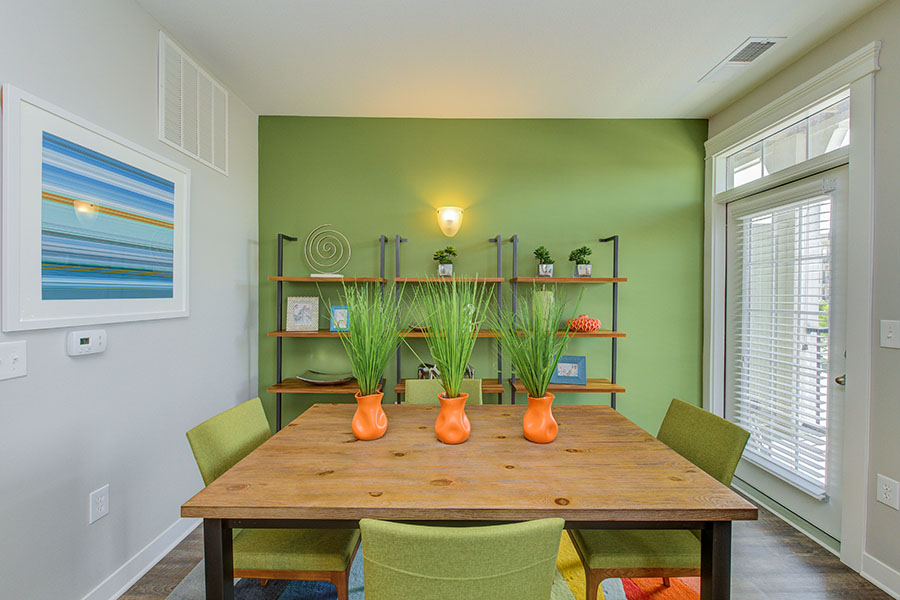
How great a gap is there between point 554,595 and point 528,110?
9.37ft

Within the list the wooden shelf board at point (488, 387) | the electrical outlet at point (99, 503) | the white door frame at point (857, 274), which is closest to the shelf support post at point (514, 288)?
the wooden shelf board at point (488, 387)

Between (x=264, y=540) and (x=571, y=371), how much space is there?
83.9 inches

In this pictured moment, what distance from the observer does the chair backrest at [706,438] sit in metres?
1.38

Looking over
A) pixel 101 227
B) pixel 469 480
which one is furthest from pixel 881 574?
pixel 101 227

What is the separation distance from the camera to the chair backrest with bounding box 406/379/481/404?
2156mm

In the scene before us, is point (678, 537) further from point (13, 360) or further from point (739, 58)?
point (739, 58)

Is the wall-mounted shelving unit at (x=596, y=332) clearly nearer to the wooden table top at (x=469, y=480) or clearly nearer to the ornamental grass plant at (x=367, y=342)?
the wooden table top at (x=469, y=480)

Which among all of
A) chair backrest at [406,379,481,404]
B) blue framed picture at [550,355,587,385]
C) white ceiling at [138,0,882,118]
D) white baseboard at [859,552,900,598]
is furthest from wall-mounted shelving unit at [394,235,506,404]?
white baseboard at [859,552,900,598]

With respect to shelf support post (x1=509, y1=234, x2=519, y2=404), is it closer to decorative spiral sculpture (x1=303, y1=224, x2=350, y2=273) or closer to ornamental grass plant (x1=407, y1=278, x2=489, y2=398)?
decorative spiral sculpture (x1=303, y1=224, x2=350, y2=273)

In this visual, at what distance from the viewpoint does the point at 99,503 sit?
169 cm

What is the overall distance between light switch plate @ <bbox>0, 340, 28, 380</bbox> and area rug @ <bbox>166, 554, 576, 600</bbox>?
1.11 m

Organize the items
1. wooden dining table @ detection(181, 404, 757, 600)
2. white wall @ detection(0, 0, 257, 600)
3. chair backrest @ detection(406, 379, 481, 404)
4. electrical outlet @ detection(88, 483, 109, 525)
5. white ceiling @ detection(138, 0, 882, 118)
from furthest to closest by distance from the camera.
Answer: chair backrest @ detection(406, 379, 481, 404) → white ceiling @ detection(138, 0, 882, 118) → electrical outlet @ detection(88, 483, 109, 525) → white wall @ detection(0, 0, 257, 600) → wooden dining table @ detection(181, 404, 757, 600)

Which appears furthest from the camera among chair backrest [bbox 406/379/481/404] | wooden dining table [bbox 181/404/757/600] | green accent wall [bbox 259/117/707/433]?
green accent wall [bbox 259/117/707/433]

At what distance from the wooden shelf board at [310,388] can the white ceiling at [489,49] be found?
195 centimetres
